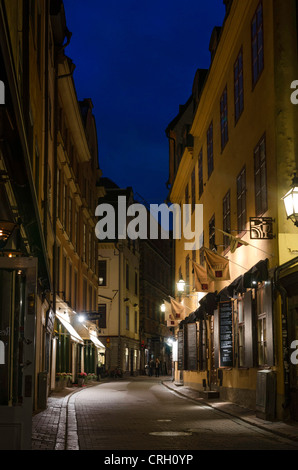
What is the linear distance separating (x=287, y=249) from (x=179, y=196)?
80.4 ft

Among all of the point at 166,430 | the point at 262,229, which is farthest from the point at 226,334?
the point at 166,430

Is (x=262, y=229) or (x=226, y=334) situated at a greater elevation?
(x=262, y=229)

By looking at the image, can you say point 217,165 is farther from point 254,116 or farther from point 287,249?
point 287,249

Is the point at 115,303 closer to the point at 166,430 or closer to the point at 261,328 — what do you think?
the point at 261,328

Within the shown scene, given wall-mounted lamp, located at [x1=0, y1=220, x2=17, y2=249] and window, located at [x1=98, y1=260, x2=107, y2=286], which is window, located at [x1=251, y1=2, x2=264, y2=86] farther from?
window, located at [x1=98, y1=260, x2=107, y2=286]

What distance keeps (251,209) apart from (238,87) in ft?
16.0

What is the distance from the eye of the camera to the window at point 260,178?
17.6m

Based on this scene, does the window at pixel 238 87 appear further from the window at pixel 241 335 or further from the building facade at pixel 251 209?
the window at pixel 241 335

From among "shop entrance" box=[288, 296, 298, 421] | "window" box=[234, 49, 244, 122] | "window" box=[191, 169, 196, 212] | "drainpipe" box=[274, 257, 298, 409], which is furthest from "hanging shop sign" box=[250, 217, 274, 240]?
"window" box=[191, 169, 196, 212]

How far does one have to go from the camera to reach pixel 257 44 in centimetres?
1866

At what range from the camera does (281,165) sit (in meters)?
16.2

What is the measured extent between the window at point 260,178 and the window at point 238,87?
2966 millimetres

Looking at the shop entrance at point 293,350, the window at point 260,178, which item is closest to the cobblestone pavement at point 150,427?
the shop entrance at point 293,350
